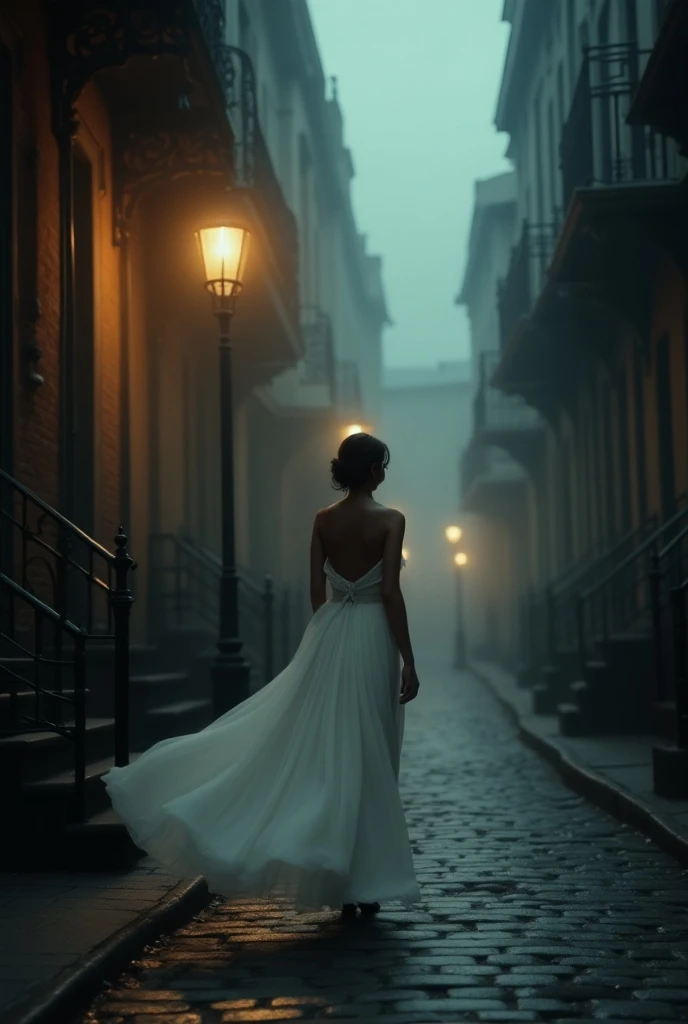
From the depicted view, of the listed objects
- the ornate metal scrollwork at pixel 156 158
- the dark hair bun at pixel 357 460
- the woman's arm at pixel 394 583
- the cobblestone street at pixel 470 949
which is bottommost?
the cobblestone street at pixel 470 949

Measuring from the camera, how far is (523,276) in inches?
898

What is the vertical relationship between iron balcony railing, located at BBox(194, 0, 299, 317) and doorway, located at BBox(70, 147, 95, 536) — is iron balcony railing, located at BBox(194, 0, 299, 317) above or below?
above

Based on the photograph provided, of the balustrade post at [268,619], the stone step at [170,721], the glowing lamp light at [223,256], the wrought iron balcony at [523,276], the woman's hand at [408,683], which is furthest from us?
the wrought iron balcony at [523,276]

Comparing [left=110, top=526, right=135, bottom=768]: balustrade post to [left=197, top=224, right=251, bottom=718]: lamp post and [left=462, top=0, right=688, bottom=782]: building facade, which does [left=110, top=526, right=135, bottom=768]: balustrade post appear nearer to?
[left=197, top=224, right=251, bottom=718]: lamp post

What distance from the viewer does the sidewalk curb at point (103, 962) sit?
458 centimetres

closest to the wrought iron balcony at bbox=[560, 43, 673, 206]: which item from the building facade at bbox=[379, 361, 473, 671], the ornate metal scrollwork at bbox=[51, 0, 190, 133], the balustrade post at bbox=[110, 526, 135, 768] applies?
the ornate metal scrollwork at bbox=[51, 0, 190, 133]

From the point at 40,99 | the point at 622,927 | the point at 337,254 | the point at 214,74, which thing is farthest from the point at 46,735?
the point at 337,254

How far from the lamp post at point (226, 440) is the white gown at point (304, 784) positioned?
5.28 meters

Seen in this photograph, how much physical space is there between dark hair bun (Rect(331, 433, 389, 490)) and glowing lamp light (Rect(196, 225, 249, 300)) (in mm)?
5365

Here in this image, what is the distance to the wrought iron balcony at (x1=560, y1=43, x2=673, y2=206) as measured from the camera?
1446cm

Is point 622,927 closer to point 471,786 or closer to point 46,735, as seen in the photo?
point 46,735

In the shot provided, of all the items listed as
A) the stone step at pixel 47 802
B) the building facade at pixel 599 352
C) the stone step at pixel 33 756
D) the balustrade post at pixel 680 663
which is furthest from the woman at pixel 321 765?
the building facade at pixel 599 352

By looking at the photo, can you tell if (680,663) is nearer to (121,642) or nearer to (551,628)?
(121,642)

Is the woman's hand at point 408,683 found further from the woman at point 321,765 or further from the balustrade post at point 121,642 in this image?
the balustrade post at point 121,642
